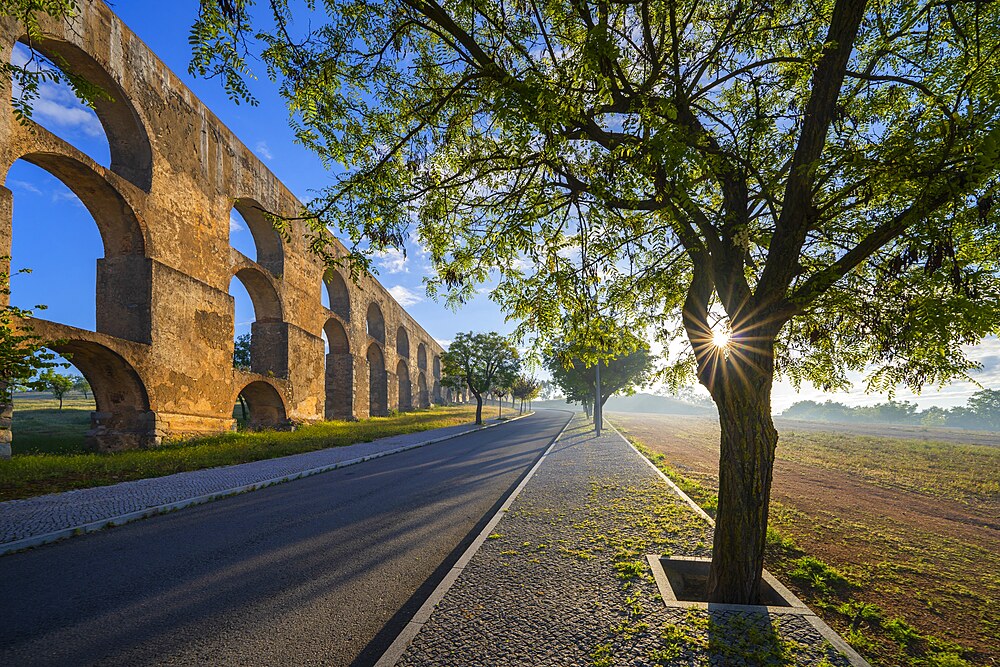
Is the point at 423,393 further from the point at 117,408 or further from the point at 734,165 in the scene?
the point at 734,165

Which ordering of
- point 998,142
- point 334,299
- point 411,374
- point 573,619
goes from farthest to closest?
point 411,374 < point 334,299 < point 573,619 < point 998,142

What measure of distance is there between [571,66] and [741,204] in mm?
2249

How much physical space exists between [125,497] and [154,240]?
9097mm

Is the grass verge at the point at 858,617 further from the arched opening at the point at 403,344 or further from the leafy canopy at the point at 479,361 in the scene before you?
the arched opening at the point at 403,344

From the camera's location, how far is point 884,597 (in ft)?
13.4

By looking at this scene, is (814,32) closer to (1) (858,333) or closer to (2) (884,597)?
(1) (858,333)

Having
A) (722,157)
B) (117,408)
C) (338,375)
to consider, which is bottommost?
(117,408)

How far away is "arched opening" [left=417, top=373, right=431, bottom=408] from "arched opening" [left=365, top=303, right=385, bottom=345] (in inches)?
599

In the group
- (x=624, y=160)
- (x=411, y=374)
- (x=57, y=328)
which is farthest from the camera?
(x=411, y=374)

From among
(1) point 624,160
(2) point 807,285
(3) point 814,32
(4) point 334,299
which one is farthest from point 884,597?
(4) point 334,299

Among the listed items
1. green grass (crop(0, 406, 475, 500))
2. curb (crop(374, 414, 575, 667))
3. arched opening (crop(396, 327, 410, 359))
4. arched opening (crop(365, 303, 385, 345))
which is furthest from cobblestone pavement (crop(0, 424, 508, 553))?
arched opening (crop(396, 327, 410, 359))

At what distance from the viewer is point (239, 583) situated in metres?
3.93

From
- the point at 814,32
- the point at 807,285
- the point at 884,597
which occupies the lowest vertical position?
the point at 884,597

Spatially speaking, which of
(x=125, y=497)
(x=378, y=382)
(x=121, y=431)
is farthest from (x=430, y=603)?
(x=378, y=382)
